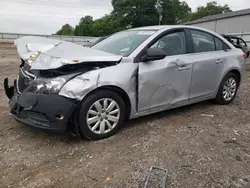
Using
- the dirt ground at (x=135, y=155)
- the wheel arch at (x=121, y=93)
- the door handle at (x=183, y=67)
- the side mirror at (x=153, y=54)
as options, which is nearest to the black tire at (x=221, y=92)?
the dirt ground at (x=135, y=155)

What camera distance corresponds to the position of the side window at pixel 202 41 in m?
4.28

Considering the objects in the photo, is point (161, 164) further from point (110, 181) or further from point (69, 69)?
point (69, 69)

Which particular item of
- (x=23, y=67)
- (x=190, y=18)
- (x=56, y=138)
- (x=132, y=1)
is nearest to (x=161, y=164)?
(x=56, y=138)

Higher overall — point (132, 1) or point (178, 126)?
point (132, 1)

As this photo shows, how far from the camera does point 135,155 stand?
9.55ft

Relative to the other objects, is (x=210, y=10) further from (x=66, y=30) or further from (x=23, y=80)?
(x=23, y=80)

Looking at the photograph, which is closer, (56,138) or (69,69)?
(69,69)

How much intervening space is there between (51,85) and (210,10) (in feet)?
223

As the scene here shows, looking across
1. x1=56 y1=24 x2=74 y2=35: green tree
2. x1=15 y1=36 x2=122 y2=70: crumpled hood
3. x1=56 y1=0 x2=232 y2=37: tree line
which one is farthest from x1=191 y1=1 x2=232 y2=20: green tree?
x1=15 y1=36 x2=122 y2=70: crumpled hood

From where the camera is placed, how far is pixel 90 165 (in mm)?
2713

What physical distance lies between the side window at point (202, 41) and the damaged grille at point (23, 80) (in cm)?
263

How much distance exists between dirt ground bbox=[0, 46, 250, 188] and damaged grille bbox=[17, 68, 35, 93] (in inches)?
23.9

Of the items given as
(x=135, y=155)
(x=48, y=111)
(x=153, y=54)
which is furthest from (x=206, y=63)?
(x=48, y=111)

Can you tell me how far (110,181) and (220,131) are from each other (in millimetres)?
1949
